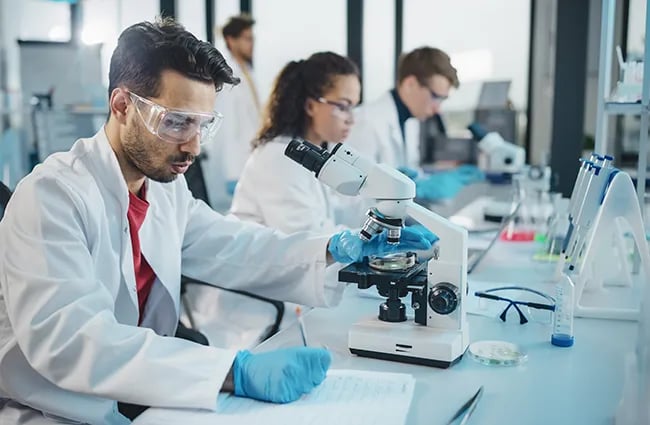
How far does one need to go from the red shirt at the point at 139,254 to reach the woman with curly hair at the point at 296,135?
0.65 metres

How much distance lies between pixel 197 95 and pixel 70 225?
35 cm

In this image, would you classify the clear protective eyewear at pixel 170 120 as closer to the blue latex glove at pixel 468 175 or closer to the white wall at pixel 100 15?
the blue latex glove at pixel 468 175

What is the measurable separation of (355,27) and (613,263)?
11.7ft

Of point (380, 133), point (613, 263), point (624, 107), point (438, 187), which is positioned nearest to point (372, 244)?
point (613, 263)

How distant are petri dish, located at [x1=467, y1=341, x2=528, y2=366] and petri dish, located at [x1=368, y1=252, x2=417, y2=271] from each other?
198 millimetres

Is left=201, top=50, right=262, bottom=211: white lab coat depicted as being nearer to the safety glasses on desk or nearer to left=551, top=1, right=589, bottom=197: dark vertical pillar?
left=551, top=1, right=589, bottom=197: dark vertical pillar

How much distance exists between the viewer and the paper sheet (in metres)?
0.97

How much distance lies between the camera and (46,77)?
493cm

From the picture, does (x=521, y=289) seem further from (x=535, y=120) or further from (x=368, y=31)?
(x=368, y=31)

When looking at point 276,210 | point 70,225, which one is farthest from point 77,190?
point 276,210

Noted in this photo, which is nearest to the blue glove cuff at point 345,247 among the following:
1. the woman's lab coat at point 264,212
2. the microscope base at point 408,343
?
the microscope base at point 408,343

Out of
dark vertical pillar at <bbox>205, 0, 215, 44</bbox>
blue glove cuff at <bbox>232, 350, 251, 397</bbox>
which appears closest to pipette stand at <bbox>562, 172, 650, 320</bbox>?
blue glove cuff at <bbox>232, 350, 251, 397</bbox>

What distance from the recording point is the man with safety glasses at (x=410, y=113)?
3.05 m

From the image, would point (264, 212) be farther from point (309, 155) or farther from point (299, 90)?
point (309, 155)
